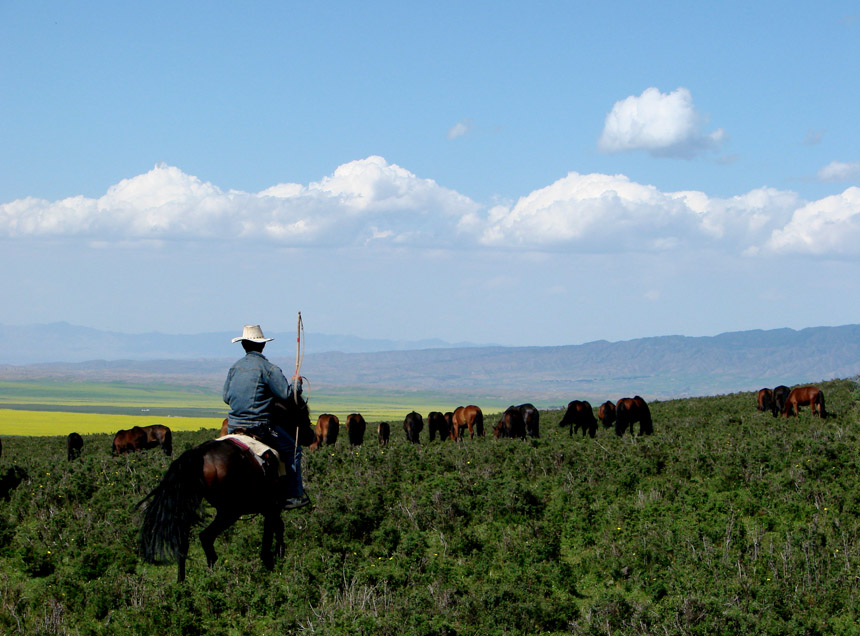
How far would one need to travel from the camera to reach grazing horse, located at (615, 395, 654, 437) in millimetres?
27591

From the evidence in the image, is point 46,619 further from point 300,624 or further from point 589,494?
point 589,494

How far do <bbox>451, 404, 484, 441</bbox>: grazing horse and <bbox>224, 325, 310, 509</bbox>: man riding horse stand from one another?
2106cm

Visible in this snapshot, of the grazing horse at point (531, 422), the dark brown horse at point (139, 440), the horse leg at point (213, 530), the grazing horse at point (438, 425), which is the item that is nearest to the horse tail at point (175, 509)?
the horse leg at point (213, 530)

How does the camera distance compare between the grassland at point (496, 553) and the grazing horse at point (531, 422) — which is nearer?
the grassland at point (496, 553)

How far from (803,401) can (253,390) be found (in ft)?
79.3

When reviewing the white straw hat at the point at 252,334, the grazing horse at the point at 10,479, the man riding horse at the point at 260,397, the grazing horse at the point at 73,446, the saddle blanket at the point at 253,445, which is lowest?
the grazing horse at the point at 73,446

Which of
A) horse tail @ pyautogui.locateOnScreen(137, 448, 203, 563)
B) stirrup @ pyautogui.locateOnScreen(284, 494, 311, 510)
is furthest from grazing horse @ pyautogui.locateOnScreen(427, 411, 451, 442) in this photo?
horse tail @ pyautogui.locateOnScreen(137, 448, 203, 563)

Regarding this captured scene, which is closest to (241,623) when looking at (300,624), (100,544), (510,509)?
(300,624)

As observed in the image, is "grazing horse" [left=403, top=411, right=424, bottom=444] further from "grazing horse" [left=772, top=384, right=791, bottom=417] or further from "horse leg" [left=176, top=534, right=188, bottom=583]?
"horse leg" [left=176, top=534, right=188, bottom=583]

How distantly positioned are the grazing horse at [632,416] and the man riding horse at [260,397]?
18685 mm

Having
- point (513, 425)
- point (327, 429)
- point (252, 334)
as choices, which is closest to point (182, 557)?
point (252, 334)

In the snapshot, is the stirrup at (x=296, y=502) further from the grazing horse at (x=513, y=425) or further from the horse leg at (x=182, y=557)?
the grazing horse at (x=513, y=425)

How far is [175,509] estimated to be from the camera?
9672mm

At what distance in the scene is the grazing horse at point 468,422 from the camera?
105 ft
